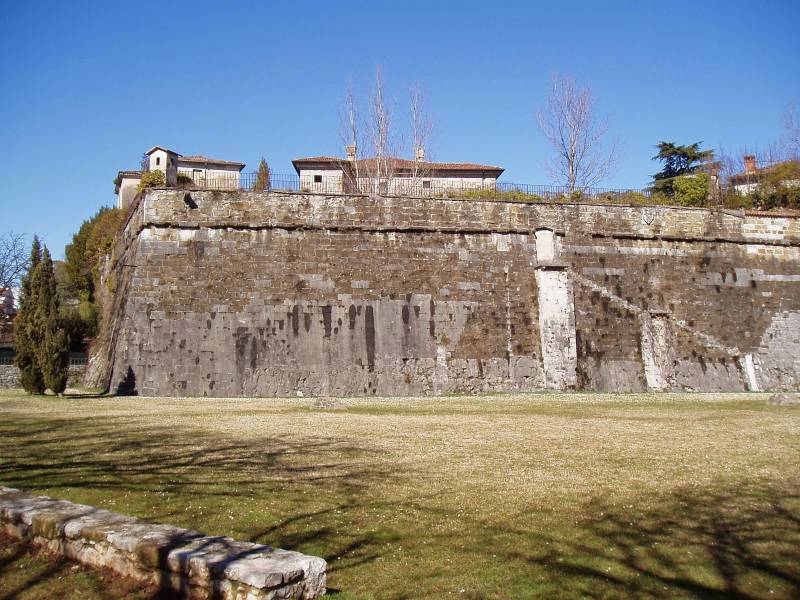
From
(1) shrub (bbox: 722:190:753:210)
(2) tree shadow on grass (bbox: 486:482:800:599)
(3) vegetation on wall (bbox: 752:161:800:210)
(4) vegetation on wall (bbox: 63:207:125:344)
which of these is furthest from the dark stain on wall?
(3) vegetation on wall (bbox: 752:161:800:210)

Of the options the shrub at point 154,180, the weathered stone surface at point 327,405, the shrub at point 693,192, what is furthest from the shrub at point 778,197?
the shrub at point 154,180

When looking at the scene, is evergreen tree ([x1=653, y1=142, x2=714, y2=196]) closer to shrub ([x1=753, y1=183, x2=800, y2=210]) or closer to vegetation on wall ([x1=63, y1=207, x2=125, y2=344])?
shrub ([x1=753, y1=183, x2=800, y2=210])

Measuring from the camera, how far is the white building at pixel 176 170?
3747cm

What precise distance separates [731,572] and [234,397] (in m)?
16.8

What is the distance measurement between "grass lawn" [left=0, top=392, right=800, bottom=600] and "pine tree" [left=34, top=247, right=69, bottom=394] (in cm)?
775

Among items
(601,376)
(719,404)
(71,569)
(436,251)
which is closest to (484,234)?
(436,251)

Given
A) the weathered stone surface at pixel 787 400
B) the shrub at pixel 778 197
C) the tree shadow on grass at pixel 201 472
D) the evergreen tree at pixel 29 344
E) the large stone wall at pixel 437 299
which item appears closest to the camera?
the tree shadow on grass at pixel 201 472

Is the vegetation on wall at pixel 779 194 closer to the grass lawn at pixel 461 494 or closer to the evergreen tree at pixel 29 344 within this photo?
the grass lawn at pixel 461 494

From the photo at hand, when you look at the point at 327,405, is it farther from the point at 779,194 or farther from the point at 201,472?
the point at 779,194

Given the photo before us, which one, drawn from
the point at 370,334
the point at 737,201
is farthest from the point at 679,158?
the point at 370,334

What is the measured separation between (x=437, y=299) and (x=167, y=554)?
60.1ft

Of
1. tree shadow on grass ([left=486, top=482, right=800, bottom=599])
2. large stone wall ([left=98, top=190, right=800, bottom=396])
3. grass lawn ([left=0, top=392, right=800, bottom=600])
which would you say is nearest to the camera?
tree shadow on grass ([left=486, top=482, right=800, bottom=599])

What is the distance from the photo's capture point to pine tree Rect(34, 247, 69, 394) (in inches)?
784

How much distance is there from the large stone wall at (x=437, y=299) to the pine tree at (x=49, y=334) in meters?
1.64
